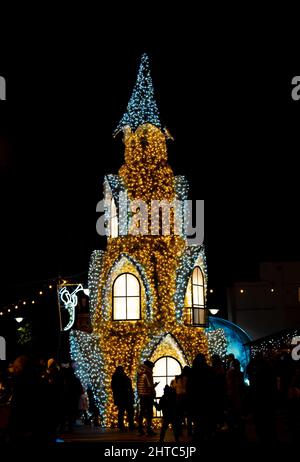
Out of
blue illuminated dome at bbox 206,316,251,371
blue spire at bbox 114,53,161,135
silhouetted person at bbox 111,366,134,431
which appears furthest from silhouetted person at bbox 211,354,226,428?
blue illuminated dome at bbox 206,316,251,371

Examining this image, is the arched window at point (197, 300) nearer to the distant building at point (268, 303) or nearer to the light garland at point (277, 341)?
the light garland at point (277, 341)

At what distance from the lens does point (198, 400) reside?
51.5ft

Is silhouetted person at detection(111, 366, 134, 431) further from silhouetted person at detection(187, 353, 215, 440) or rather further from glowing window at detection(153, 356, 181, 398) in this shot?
silhouetted person at detection(187, 353, 215, 440)

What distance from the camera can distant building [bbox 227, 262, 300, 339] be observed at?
51406 mm

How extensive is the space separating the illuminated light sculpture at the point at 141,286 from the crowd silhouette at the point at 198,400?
14.2ft

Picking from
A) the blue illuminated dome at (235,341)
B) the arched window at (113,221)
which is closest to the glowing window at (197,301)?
the arched window at (113,221)

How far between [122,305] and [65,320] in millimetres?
23499

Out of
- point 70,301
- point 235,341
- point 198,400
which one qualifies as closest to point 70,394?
point 198,400

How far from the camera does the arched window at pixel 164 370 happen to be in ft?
85.8

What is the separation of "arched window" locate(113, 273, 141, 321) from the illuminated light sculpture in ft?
0.10

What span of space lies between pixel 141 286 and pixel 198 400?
11.1m

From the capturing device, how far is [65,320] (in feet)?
163
